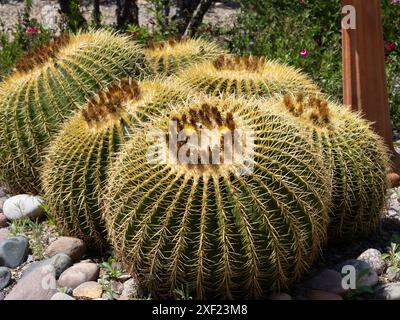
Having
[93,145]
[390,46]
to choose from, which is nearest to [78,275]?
[93,145]

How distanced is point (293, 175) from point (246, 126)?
10.7 inches

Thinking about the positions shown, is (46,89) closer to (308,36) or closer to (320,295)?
(320,295)

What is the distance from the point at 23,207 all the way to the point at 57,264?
685mm

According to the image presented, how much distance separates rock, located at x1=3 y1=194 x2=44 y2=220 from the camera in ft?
13.2

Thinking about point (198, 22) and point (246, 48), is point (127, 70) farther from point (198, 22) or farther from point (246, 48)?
point (198, 22)

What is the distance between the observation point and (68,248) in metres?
3.55

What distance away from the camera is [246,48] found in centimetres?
613

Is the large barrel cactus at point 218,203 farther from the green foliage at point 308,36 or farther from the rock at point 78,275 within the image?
the green foliage at point 308,36

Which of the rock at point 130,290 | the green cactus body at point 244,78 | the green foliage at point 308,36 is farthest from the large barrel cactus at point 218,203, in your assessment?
the green foliage at point 308,36

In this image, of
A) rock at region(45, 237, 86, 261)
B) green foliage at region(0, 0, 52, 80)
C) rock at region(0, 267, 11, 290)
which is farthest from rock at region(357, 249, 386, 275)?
green foliage at region(0, 0, 52, 80)

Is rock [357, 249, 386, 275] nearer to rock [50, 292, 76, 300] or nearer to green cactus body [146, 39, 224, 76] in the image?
rock [50, 292, 76, 300]

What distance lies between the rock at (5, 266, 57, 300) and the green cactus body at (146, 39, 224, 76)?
57.9 inches

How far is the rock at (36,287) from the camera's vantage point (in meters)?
3.26
